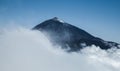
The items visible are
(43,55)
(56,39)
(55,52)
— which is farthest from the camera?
(56,39)

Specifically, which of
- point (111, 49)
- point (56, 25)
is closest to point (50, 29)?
point (56, 25)

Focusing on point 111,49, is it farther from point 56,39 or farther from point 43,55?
point 43,55

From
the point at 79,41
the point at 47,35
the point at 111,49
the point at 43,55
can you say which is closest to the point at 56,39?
the point at 47,35

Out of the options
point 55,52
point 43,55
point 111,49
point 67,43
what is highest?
point 111,49

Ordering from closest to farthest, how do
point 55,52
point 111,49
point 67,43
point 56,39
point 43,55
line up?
point 43,55
point 55,52
point 67,43
point 56,39
point 111,49

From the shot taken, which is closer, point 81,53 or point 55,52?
point 55,52

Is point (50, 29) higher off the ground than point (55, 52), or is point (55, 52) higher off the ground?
point (50, 29)
